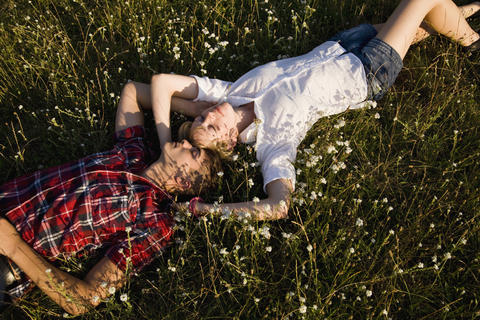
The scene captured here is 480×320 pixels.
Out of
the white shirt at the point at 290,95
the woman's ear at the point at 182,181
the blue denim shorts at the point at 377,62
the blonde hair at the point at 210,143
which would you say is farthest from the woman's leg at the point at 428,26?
the woman's ear at the point at 182,181

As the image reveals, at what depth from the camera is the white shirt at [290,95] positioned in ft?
11.3

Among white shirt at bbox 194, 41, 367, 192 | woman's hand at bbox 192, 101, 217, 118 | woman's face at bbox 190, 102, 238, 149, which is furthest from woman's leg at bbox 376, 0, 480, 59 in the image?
woman's hand at bbox 192, 101, 217, 118

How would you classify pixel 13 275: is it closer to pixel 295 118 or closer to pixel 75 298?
pixel 75 298


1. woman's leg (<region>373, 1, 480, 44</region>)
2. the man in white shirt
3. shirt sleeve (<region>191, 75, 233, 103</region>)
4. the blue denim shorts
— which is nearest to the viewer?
the man in white shirt

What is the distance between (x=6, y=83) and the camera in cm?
436

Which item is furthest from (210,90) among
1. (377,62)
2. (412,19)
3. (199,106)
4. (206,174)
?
(412,19)

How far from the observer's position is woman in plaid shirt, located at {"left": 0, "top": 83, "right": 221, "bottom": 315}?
104 inches

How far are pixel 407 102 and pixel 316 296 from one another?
2.91 metres

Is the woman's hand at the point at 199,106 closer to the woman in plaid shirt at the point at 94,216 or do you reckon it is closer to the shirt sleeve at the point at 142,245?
the woman in plaid shirt at the point at 94,216

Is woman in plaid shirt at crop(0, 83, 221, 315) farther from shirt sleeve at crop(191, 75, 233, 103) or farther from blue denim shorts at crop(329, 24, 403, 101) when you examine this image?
blue denim shorts at crop(329, 24, 403, 101)

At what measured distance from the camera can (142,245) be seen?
9.30 feet

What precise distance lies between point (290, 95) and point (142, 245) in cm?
218

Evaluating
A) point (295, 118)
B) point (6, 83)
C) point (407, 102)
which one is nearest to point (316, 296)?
point (295, 118)

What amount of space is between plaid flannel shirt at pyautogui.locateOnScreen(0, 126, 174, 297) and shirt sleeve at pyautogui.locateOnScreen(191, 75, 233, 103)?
4.13 feet
